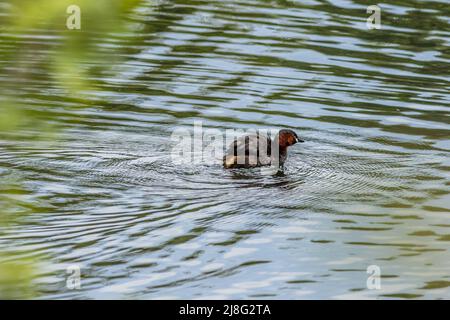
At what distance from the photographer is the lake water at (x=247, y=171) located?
6.80 meters

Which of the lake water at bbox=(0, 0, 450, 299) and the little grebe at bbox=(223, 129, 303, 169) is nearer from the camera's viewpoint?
the lake water at bbox=(0, 0, 450, 299)

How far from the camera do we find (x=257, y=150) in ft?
32.7

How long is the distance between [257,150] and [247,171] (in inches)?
11.8

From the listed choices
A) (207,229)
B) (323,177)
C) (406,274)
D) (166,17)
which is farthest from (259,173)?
(166,17)

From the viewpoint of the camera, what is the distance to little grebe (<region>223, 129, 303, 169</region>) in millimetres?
9758

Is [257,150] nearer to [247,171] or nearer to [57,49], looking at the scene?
[247,171]

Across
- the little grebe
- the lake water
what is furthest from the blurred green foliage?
the little grebe

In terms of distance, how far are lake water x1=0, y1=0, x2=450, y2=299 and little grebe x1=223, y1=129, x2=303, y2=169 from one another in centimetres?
21

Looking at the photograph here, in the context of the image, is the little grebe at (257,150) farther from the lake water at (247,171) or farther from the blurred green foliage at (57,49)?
the blurred green foliage at (57,49)

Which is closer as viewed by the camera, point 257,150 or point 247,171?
point 247,171

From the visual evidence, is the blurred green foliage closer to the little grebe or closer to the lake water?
the lake water

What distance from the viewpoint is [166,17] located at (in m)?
15.8

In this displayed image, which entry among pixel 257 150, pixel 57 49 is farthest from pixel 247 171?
pixel 57 49
